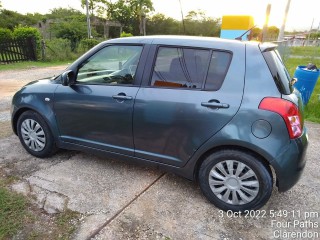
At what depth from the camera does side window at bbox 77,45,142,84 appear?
2982 mm

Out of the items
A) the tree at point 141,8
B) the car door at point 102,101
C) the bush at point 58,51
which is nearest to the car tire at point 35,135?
the car door at point 102,101

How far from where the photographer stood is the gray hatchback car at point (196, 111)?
2393 millimetres

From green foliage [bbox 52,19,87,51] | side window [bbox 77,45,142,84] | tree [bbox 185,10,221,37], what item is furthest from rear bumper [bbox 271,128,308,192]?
tree [bbox 185,10,221,37]

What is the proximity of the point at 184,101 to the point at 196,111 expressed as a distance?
156 mm

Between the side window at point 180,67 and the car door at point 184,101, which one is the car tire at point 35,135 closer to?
the car door at point 184,101

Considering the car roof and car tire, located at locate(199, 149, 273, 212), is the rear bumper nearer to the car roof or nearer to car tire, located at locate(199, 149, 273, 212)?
car tire, located at locate(199, 149, 273, 212)

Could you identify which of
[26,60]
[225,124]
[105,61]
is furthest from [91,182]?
[26,60]

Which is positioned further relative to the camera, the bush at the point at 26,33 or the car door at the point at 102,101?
the bush at the point at 26,33

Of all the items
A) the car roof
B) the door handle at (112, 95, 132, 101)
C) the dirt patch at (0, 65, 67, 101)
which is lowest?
the dirt patch at (0, 65, 67, 101)

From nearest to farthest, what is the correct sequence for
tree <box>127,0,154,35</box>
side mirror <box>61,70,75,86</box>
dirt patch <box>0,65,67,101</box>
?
side mirror <box>61,70,75,86</box>
dirt patch <box>0,65,67,101</box>
tree <box>127,0,154,35</box>

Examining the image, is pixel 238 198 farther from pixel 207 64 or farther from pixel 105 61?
pixel 105 61

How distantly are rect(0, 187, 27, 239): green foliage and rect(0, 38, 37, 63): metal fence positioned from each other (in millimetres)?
13053

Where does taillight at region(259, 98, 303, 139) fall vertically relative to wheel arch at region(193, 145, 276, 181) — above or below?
above

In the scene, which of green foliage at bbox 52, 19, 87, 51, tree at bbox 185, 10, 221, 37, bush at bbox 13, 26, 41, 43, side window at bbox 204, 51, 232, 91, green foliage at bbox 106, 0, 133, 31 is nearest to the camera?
side window at bbox 204, 51, 232, 91
